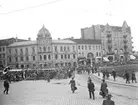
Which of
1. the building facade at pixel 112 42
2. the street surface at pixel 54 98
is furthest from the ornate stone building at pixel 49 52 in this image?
the street surface at pixel 54 98

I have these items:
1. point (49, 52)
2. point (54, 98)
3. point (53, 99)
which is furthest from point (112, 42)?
point (53, 99)

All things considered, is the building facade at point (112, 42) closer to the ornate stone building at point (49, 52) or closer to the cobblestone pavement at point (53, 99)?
the ornate stone building at point (49, 52)

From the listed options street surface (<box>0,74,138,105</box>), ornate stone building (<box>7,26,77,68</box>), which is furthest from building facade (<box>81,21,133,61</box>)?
street surface (<box>0,74,138,105</box>)

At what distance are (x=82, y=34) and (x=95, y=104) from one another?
57.7m

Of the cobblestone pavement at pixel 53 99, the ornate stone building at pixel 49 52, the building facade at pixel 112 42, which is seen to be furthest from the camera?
the building facade at pixel 112 42

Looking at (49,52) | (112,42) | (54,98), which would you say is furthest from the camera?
(112,42)

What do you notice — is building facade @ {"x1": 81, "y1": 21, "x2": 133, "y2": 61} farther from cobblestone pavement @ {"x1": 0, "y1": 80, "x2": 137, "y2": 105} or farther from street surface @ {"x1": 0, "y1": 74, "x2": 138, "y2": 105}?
cobblestone pavement @ {"x1": 0, "y1": 80, "x2": 137, "y2": 105}

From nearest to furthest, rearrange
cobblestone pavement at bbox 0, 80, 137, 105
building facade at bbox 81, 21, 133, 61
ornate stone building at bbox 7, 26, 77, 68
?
1. cobblestone pavement at bbox 0, 80, 137, 105
2. ornate stone building at bbox 7, 26, 77, 68
3. building facade at bbox 81, 21, 133, 61

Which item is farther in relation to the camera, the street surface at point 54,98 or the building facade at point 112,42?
the building facade at point 112,42

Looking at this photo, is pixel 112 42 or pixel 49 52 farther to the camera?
pixel 112 42

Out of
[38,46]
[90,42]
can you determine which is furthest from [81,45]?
[38,46]

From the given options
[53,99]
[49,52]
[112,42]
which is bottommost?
[53,99]

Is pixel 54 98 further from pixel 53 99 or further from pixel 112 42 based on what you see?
pixel 112 42

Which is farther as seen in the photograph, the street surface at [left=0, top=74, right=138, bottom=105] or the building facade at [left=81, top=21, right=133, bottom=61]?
the building facade at [left=81, top=21, right=133, bottom=61]
